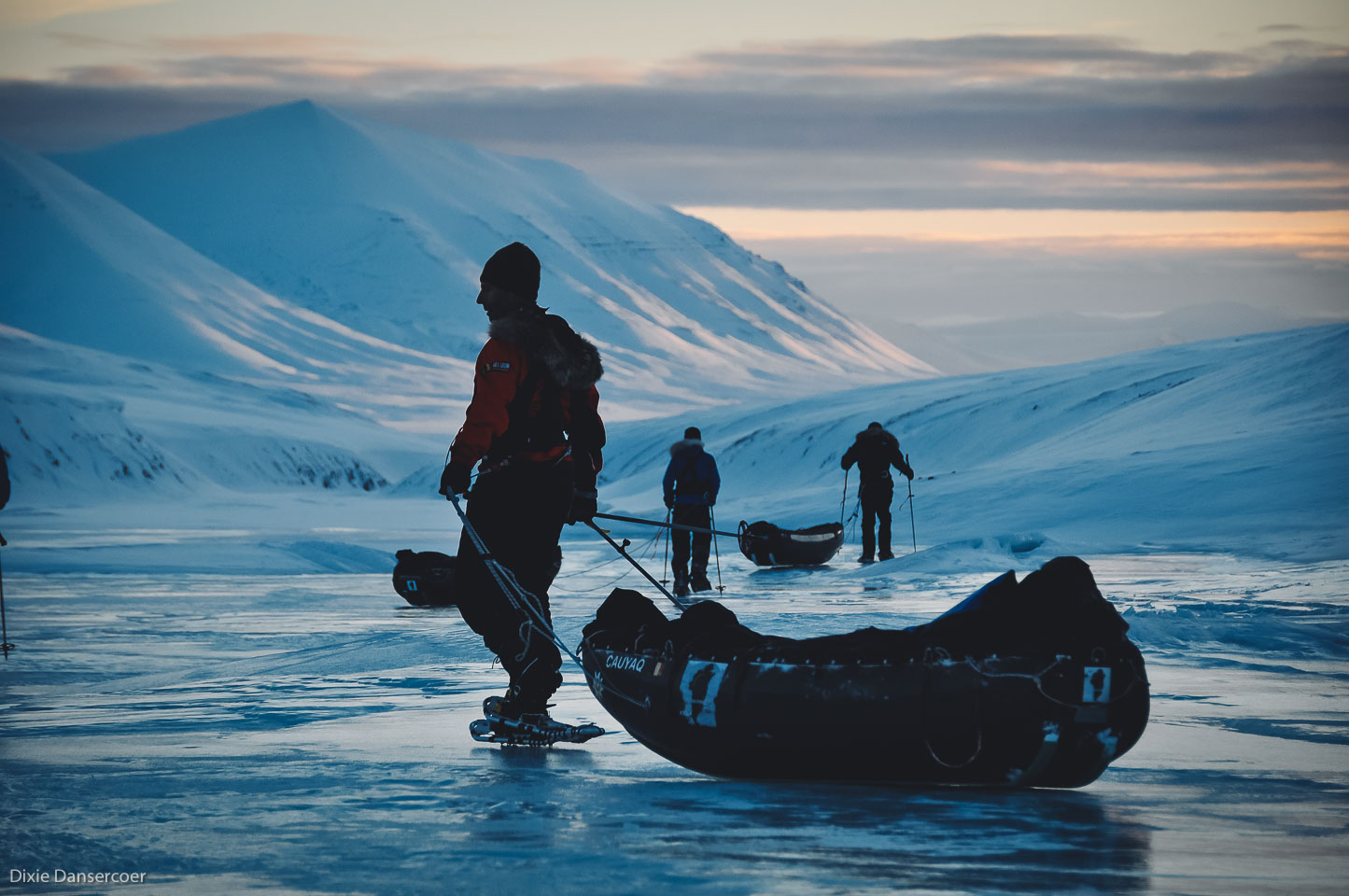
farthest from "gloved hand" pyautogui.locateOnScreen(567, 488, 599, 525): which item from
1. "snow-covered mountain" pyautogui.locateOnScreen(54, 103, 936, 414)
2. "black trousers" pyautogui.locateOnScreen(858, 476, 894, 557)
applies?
"snow-covered mountain" pyautogui.locateOnScreen(54, 103, 936, 414)

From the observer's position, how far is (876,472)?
18.6m

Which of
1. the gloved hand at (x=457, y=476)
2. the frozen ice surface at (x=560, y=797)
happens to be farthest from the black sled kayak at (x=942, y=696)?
the gloved hand at (x=457, y=476)

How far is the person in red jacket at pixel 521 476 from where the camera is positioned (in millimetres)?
6172

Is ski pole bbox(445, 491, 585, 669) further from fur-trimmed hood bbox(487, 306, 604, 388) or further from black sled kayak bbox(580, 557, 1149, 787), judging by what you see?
black sled kayak bbox(580, 557, 1149, 787)

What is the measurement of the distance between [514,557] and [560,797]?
1.24 meters

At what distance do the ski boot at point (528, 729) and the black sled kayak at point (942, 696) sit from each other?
2.80 feet

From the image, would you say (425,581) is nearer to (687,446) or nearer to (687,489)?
→ (687,489)

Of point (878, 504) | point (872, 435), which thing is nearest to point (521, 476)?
point (872, 435)

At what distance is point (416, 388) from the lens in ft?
448

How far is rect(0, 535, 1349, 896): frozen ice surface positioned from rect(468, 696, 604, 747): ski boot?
2.8 inches

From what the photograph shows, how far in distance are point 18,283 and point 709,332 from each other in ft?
259

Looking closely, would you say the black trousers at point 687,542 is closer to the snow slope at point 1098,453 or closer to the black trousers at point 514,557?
the snow slope at point 1098,453

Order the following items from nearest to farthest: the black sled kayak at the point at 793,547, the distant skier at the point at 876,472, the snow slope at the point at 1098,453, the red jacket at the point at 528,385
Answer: the red jacket at the point at 528,385 < the distant skier at the point at 876,472 < the black sled kayak at the point at 793,547 < the snow slope at the point at 1098,453

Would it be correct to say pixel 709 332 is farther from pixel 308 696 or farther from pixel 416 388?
pixel 308 696
